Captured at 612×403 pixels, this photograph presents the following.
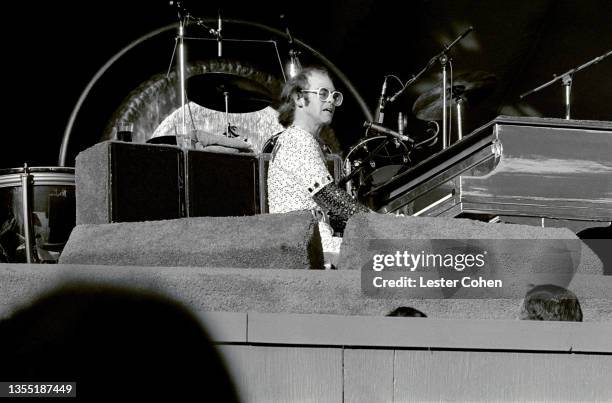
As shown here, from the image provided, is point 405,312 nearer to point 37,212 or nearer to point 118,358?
point 118,358

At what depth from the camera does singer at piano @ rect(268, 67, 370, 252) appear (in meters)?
4.09

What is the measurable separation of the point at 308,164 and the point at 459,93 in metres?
3.94

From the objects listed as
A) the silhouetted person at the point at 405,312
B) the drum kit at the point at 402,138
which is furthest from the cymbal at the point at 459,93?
the silhouetted person at the point at 405,312

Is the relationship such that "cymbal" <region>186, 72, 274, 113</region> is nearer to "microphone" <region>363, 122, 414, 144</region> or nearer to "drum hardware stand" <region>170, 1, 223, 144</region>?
"drum hardware stand" <region>170, 1, 223, 144</region>

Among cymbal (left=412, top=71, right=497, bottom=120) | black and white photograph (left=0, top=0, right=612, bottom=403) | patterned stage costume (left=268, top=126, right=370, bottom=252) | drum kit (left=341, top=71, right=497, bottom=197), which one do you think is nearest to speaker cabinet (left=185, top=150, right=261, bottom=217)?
black and white photograph (left=0, top=0, right=612, bottom=403)

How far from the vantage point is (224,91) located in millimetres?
7598

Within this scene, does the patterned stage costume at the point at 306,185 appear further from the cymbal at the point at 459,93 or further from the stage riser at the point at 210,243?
the cymbal at the point at 459,93

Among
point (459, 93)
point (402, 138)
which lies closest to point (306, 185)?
point (402, 138)

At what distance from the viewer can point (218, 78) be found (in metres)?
7.46

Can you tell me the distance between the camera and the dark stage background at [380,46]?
8.16m

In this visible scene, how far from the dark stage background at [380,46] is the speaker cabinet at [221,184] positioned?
9.60ft

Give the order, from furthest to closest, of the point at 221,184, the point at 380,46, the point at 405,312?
the point at 380,46
the point at 221,184
the point at 405,312

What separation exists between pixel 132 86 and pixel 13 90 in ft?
4.81

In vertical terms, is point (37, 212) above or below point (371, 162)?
below
